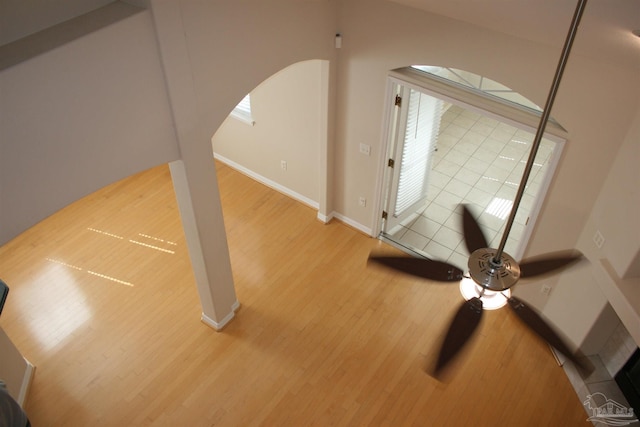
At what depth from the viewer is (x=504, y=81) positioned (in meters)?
4.08

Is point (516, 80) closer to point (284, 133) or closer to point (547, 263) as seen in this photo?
point (547, 263)

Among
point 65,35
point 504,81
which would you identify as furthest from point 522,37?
point 65,35

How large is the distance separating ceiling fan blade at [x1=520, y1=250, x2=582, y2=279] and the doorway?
6.16 feet

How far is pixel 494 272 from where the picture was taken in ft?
7.18

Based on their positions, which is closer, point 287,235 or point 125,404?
point 125,404

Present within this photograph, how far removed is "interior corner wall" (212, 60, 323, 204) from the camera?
570 cm

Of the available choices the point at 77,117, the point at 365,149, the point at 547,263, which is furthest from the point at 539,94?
the point at 77,117

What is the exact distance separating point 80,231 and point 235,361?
2.84 m

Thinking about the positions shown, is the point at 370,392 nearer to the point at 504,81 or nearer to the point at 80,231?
the point at 504,81

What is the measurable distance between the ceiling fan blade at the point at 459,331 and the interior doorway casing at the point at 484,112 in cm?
232

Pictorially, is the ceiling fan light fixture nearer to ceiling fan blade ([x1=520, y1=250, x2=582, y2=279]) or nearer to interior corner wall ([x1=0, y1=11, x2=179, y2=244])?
ceiling fan blade ([x1=520, y1=250, x2=582, y2=279])

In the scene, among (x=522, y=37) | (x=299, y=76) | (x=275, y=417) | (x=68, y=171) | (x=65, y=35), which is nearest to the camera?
(x=65, y=35)

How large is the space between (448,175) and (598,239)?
10.6 feet

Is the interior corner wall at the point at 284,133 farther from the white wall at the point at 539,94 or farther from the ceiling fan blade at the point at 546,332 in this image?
the ceiling fan blade at the point at 546,332
